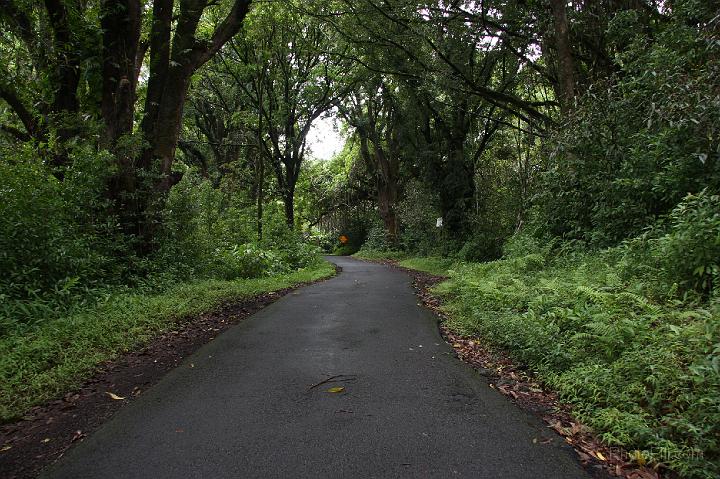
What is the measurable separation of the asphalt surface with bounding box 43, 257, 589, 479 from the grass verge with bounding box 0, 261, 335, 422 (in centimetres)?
95

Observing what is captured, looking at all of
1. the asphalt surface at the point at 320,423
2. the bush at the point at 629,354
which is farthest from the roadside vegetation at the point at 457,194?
the asphalt surface at the point at 320,423

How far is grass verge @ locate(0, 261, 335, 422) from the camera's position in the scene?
445 centimetres

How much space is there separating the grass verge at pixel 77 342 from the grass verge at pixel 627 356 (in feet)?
15.7

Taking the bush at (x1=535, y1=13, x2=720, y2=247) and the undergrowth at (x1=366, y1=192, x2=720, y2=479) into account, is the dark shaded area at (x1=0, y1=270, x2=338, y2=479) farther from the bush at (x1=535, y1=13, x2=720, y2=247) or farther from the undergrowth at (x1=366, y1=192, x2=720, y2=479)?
the bush at (x1=535, y1=13, x2=720, y2=247)

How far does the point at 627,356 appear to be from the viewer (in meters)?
4.09

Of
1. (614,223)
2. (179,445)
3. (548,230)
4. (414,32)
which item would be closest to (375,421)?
(179,445)

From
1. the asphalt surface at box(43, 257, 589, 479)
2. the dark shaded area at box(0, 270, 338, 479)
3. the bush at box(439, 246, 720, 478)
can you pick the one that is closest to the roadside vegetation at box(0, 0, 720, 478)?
the bush at box(439, 246, 720, 478)

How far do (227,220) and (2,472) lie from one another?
13.2 metres

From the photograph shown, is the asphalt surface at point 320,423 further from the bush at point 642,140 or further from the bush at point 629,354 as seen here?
the bush at point 642,140

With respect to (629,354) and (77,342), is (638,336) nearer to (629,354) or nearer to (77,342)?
(629,354)

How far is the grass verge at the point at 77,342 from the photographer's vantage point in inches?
175

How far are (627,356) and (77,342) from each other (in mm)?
6031

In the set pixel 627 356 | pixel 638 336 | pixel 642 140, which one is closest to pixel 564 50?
pixel 642 140

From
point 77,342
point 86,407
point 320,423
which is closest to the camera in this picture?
point 320,423
